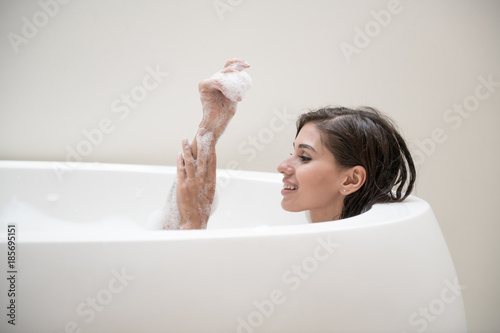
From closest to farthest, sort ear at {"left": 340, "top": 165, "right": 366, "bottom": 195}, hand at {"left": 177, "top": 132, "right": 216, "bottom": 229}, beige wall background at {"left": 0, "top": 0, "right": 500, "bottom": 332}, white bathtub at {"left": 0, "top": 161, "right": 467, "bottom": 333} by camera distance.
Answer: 1. white bathtub at {"left": 0, "top": 161, "right": 467, "bottom": 333}
2. ear at {"left": 340, "top": 165, "right": 366, "bottom": 195}
3. hand at {"left": 177, "top": 132, "right": 216, "bottom": 229}
4. beige wall background at {"left": 0, "top": 0, "right": 500, "bottom": 332}

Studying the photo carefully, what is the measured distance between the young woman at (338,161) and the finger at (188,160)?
0.24ft

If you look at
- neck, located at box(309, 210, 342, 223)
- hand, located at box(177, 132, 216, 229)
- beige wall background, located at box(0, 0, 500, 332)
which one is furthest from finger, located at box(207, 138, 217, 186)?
beige wall background, located at box(0, 0, 500, 332)

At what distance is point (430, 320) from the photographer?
2.12 ft

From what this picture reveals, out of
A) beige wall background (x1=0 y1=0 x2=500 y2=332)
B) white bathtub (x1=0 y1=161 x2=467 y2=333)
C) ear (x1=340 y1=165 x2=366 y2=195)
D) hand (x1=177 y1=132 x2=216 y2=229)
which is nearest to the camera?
white bathtub (x1=0 y1=161 x2=467 y2=333)

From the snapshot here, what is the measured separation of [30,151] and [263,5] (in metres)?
0.87

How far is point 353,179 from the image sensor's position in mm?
925

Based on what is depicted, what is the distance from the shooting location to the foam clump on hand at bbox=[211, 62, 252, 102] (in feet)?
3.20

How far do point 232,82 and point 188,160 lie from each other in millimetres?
217

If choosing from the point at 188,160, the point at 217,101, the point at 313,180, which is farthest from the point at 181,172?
the point at 313,180

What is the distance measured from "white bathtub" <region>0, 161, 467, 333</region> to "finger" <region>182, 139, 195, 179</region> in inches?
18.2

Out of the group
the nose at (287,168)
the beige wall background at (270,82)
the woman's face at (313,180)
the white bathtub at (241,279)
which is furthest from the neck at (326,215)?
the beige wall background at (270,82)

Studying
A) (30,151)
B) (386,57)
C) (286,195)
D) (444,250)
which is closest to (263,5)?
(386,57)

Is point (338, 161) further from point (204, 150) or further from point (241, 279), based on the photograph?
point (241, 279)

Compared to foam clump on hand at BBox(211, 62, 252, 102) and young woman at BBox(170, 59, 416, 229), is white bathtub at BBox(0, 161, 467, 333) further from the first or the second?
foam clump on hand at BBox(211, 62, 252, 102)
